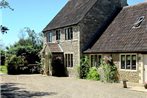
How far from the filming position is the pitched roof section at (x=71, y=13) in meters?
35.7

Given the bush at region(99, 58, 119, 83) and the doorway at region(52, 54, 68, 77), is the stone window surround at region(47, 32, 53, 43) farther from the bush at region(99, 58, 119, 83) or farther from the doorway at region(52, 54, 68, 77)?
the bush at region(99, 58, 119, 83)

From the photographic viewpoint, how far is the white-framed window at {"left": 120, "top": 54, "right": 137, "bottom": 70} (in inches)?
1052

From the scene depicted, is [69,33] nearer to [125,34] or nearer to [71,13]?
[71,13]

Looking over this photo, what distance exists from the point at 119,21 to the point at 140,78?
9.28m

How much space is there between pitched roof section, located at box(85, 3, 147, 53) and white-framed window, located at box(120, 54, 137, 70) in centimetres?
62

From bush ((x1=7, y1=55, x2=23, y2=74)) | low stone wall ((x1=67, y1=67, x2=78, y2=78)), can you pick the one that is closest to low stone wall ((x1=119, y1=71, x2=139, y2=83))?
low stone wall ((x1=67, y1=67, x2=78, y2=78))

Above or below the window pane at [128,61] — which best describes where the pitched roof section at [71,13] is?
above

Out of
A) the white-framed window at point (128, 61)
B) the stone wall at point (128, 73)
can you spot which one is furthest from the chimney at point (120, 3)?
the white-framed window at point (128, 61)

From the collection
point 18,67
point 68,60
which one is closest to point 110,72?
point 68,60

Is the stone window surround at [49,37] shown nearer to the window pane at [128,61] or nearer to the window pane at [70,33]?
the window pane at [70,33]

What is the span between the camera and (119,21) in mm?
33438

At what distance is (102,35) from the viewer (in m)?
33.8

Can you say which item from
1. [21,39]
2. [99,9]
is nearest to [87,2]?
[99,9]

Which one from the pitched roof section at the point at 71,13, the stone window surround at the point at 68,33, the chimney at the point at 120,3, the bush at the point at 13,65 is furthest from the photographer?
the bush at the point at 13,65
